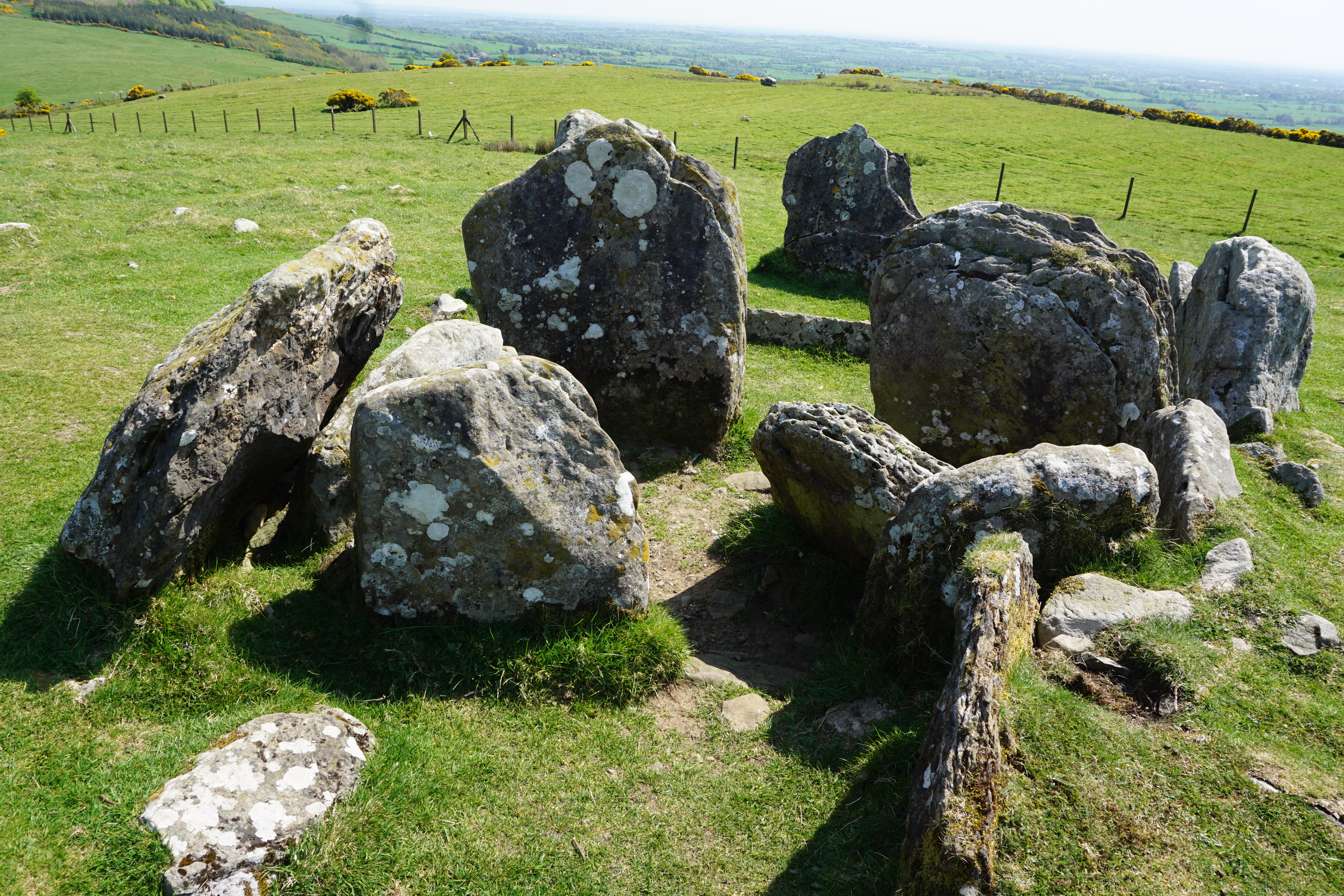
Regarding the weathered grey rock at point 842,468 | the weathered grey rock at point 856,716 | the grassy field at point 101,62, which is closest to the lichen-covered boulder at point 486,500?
the weathered grey rock at point 856,716

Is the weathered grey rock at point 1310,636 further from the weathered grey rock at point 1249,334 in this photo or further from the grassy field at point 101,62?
the grassy field at point 101,62

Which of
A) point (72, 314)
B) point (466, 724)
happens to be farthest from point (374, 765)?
point (72, 314)

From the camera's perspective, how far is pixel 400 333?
1262cm

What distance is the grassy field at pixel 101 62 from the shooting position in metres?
76.0

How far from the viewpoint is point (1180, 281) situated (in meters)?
13.2

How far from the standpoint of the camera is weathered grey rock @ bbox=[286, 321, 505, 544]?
6980mm

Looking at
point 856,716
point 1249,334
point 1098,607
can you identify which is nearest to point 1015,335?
point 1098,607

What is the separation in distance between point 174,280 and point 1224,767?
15.4 m

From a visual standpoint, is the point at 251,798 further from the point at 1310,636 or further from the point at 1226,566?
the point at 1226,566

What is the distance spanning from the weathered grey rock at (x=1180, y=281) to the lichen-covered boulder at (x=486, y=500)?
1076 cm

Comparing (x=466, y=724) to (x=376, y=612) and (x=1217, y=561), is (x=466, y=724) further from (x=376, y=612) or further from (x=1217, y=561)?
(x=1217, y=561)

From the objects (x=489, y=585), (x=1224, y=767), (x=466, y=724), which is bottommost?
(x=466, y=724)

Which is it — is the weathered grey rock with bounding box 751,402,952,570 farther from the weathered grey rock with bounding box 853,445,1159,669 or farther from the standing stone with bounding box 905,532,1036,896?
the standing stone with bounding box 905,532,1036,896

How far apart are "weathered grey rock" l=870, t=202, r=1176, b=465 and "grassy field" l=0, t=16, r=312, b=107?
81610mm
